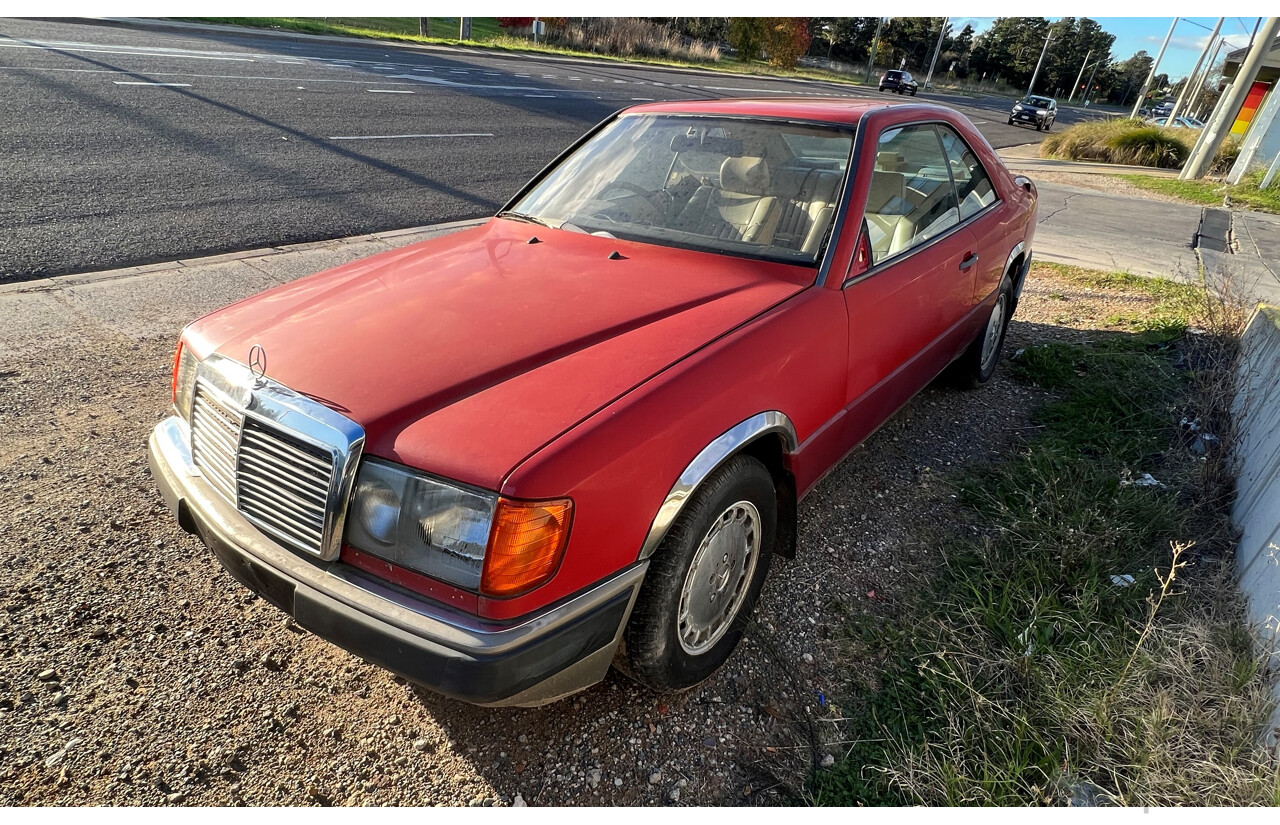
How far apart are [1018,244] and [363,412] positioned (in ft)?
13.1

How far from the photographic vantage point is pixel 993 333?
4469mm

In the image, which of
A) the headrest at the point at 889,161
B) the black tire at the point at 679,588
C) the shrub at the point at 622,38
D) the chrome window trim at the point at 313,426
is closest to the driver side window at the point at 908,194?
the headrest at the point at 889,161

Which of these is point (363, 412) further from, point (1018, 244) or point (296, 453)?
point (1018, 244)

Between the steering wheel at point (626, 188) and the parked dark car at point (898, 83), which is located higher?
the steering wheel at point (626, 188)

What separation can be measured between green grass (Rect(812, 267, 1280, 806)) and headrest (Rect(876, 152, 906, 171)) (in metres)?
1.49

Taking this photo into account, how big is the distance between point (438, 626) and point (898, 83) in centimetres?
4445

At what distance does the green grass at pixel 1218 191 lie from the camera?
39.7 ft

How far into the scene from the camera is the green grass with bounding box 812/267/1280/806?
6.44 feet

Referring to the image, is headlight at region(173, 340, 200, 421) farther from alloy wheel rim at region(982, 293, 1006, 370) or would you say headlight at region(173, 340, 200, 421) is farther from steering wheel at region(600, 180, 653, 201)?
alloy wheel rim at region(982, 293, 1006, 370)

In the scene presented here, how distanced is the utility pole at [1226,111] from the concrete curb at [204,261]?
15.1 meters

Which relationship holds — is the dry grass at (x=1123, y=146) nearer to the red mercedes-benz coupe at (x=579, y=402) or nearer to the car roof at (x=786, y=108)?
the car roof at (x=786, y=108)

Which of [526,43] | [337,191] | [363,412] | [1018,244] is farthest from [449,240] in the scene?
[526,43]

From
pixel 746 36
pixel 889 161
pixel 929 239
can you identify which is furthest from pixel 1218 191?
pixel 746 36

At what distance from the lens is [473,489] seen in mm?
1636
